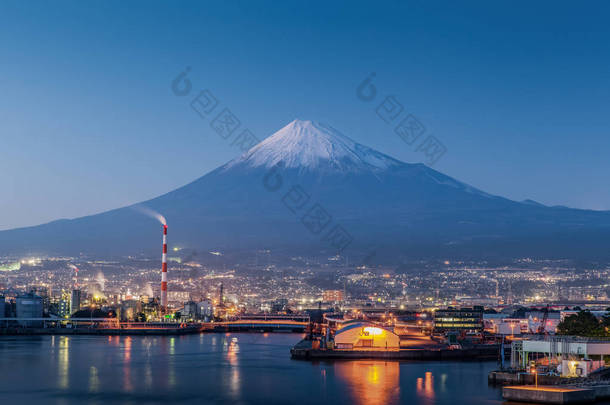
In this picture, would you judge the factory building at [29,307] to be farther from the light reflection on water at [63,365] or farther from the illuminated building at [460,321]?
the illuminated building at [460,321]

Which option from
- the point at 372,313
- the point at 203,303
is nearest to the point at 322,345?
the point at 203,303

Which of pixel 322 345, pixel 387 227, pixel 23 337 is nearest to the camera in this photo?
Result: pixel 322 345

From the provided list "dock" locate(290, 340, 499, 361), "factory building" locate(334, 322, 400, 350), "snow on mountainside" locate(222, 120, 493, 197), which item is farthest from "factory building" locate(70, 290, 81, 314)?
"snow on mountainside" locate(222, 120, 493, 197)

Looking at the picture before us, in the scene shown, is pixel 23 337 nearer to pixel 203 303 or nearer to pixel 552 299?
pixel 203 303

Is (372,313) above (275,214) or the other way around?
the other way around

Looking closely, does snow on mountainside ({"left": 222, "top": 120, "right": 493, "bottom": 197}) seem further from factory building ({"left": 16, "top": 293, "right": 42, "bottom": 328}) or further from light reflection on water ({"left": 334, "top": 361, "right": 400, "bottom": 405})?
light reflection on water ({"left": 334, "top": 361, "right": 400, "bottom": 405})

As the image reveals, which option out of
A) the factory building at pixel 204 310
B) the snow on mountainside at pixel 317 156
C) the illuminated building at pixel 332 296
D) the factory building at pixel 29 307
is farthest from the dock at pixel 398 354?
the snow on mountainside at pixel 317 156

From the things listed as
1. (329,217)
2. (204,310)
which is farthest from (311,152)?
(204,310)
